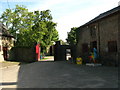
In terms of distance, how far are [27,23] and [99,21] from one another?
1618 centimetres

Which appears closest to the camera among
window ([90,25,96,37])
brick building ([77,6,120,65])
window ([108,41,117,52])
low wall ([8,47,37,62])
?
brick building ([77,6,120,65])

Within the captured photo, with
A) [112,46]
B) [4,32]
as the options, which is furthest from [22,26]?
[112,46]

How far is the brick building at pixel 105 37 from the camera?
47.4ft

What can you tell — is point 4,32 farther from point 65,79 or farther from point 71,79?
point 71,79

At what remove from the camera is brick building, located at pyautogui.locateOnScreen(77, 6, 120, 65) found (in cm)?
1445

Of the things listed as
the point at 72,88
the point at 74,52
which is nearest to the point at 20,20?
the point at 74,52

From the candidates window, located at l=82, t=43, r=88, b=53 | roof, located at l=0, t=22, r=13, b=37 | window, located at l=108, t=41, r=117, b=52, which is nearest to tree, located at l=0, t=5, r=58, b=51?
roof, located at l=0, t=22, r=13, b=37

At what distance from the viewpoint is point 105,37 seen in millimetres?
16031

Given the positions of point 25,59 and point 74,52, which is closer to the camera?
point 74,52

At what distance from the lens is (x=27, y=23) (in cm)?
2883

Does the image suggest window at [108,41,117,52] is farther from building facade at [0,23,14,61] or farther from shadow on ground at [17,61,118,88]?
building facade at [0,23,14,61]

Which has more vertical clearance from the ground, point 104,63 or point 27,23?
point 27,23

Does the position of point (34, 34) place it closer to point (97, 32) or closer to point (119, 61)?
point (97, 32)

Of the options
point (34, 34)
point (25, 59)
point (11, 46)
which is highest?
point (34, 34)
